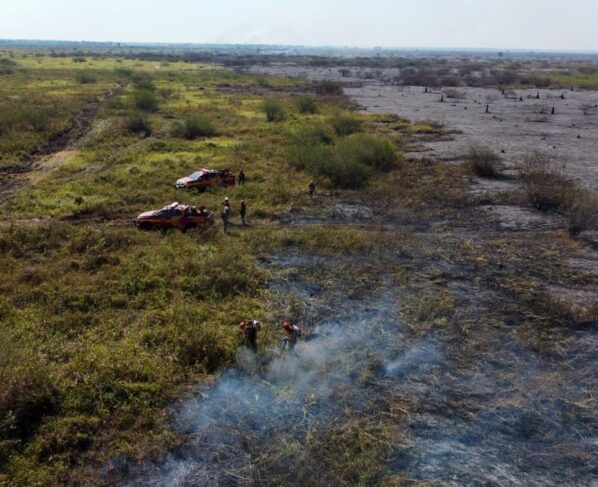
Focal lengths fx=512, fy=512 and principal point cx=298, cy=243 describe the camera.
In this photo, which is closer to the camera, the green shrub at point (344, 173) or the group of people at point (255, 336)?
the group of people at point (255, 336)

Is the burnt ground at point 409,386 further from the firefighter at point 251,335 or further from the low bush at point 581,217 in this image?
the low bush at point 581,217

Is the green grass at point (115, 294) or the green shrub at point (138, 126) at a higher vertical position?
the green shrub at point (138, 126)

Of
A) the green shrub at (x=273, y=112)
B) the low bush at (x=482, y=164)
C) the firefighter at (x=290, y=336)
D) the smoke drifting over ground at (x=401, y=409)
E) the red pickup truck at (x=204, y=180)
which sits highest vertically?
the green shrub at (x=273, y=112)

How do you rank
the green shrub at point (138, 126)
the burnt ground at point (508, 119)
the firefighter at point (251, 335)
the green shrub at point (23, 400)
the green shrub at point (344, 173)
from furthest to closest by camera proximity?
the green shrub at point (138, 126) → the burnt ground at point (508, 119) → the green shrub at point (344, 173) → the firefighter at point (251, 335) → the green shrub at point (23, 400)

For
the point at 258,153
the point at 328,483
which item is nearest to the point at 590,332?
the point at 328,483

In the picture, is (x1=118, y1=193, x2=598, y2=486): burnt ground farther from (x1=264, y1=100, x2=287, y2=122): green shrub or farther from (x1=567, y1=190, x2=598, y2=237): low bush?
(x1=264, y1=100, x2=287, y2=122): green shrub

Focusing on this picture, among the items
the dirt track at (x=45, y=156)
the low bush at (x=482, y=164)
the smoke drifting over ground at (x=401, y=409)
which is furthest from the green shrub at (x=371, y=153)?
the smoke drifting over ground at (x=401, y=409)

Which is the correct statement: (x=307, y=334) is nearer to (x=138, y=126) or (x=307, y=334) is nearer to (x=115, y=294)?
(x=115, y=294)

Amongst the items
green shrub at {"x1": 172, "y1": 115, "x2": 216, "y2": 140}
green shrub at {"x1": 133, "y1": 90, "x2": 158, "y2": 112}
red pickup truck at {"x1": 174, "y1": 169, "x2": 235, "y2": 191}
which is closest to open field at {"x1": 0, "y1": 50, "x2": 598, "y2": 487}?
red pickup truck at {"x1": 174, "y1": 169, "x2": 235, "y2": 191}
